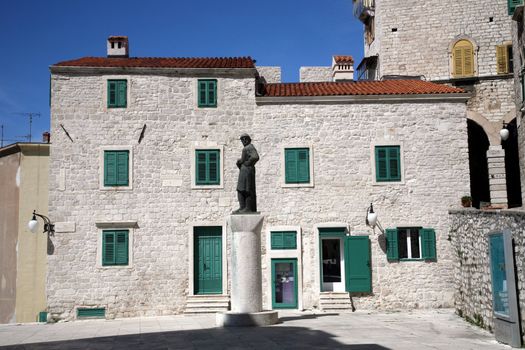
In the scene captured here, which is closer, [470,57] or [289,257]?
[289,257]

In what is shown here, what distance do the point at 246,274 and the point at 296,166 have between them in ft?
18.3

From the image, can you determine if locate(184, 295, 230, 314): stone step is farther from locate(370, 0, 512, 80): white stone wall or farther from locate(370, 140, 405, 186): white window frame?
locate(370, 0, 512, 80): white stone wall

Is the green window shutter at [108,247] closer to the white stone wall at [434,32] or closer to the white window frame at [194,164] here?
the white window frame at [194,164]

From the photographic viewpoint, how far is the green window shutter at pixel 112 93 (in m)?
19.7

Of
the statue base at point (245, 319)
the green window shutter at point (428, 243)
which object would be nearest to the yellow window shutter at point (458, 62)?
the green window shutter at point (428, 243)

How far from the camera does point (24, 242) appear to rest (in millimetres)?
19953

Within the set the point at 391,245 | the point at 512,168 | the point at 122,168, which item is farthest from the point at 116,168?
the point at 512,168

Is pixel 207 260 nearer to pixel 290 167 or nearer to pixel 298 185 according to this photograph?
pixel 298 185

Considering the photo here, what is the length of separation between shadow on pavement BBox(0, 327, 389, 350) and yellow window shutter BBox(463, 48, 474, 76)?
54.2 ft

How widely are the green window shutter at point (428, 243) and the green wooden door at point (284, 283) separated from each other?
414cm

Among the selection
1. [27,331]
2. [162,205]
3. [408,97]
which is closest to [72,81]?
[162,205]

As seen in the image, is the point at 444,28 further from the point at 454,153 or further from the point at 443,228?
the point at 443,228

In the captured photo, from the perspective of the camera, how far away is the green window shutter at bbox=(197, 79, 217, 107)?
781 inches

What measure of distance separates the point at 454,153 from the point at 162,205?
9.70 m
